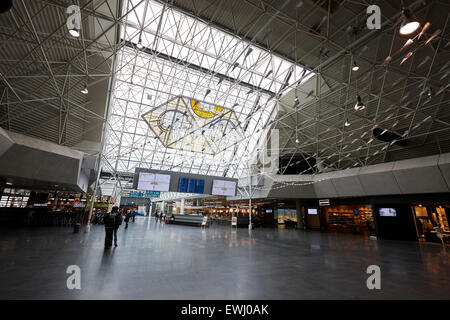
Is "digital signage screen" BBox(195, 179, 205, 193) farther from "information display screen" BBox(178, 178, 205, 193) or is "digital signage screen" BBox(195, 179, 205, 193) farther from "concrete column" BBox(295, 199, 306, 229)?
"concrete column" BBox(295, 199, 306, 229)

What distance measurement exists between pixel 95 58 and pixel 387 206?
81.0ft

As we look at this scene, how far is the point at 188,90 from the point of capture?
21.6 meters

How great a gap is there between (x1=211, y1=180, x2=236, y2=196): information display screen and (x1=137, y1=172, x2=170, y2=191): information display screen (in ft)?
16.9

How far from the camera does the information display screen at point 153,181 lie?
18308 millimetres

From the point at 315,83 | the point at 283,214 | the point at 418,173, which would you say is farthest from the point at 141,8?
the point at 283,214

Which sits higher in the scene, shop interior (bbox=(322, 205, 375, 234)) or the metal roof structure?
the metal roof structure

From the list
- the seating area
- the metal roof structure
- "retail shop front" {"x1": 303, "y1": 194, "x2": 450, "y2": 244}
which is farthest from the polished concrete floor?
the seating area

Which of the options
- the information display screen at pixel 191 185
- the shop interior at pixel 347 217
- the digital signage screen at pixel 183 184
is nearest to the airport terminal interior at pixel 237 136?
the shop interior at pixel 347 217

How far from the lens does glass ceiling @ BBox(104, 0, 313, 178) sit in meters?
15.2

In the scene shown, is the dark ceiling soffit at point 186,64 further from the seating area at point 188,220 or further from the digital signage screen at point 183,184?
the seating area at point 188,220

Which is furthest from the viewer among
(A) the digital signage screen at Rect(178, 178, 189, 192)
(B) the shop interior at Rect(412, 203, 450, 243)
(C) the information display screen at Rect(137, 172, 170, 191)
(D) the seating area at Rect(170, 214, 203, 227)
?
(D) the seating area at Rect(170, 214, 203, 227)

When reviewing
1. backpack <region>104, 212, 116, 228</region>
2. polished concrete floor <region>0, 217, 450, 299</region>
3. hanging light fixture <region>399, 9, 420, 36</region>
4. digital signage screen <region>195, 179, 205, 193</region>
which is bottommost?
polished concrete floor <region>0, 217, 450, 299</region>

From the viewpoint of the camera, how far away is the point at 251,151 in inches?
1018

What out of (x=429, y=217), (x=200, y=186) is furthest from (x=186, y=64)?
(x=429, y=217)
